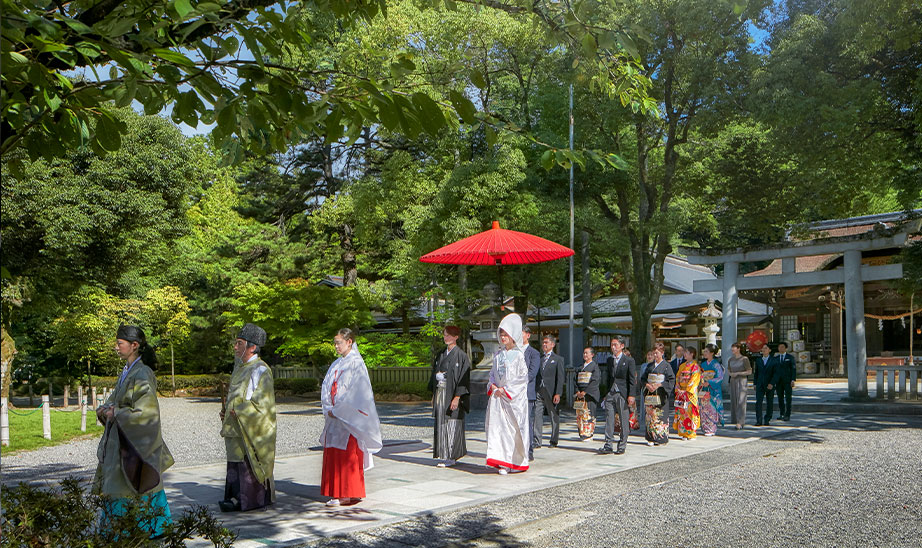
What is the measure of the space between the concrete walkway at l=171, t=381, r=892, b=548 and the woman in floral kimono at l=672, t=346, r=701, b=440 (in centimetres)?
27

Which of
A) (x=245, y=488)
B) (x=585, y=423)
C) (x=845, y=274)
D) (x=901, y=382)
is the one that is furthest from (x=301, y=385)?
(x=245, y=488)

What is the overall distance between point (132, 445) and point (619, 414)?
23.5 ft

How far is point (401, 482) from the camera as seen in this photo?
8203 mm

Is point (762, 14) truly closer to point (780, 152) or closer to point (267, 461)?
point (780, 152)

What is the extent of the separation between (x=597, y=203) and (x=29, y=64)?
66.7ft

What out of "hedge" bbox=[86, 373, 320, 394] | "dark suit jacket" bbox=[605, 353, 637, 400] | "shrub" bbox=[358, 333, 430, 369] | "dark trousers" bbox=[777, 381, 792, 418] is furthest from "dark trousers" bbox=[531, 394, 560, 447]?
"hedge" bbox=[86, 373, 320, 394]

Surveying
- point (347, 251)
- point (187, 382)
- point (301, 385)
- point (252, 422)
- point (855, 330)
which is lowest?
point (187, 382)

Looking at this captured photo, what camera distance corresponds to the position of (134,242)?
20312 millimetres

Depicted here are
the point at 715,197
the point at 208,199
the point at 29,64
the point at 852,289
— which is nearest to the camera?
the point at 29,64

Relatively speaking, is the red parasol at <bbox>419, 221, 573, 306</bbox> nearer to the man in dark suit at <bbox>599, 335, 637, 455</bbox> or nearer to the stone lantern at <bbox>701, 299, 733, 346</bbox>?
the man in dark suit at <bbox>599, 335, 637, 455</bbox>

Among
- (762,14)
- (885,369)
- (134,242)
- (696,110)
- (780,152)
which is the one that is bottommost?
(885,369)

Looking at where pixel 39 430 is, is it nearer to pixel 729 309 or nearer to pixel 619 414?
pixel 619 414

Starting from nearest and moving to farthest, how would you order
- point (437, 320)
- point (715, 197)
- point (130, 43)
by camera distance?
point (130, 43) < point (715, 197) < point (437, 320)

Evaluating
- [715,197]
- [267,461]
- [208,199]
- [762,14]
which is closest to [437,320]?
[715,197]
